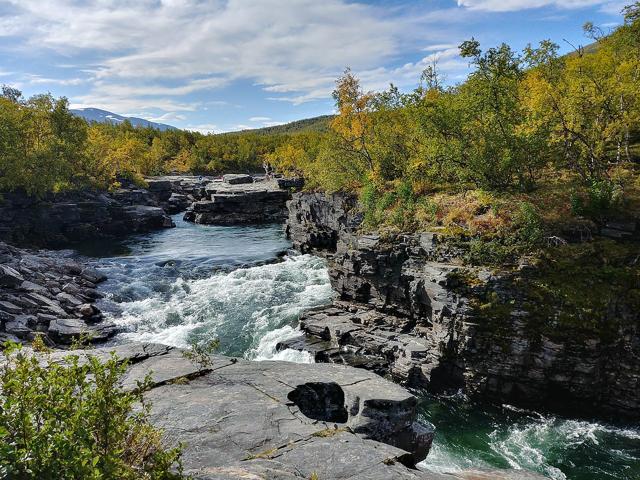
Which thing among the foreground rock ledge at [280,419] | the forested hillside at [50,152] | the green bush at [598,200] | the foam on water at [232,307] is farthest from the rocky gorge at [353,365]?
the forested hillside at [50,152]

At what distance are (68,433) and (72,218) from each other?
58.3 meters

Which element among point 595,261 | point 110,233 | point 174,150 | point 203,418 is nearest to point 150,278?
point 110,233

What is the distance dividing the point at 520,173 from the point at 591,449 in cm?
1592

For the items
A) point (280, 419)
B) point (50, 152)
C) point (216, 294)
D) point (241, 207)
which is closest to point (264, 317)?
point (216, 294)

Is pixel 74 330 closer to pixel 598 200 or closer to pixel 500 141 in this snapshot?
pixel 500 141

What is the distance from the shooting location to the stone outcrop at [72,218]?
50844 mm

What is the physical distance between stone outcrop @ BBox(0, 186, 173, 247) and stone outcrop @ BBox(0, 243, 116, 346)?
15.0 meters

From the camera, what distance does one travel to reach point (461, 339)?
20.1 metres

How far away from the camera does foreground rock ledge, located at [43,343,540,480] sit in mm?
8369

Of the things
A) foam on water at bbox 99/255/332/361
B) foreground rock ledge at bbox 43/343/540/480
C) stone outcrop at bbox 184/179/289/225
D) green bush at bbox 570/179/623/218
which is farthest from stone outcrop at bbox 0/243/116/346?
stone outcrop at bbox 184/179/289/225

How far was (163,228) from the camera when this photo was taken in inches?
2527

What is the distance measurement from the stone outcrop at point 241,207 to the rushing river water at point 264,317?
242 inches

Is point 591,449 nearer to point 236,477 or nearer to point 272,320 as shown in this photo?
point 236,477

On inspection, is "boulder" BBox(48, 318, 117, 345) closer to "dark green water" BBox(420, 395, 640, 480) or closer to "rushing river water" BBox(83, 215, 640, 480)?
"rushing river water" BBox(83, 215, 640, 480)
